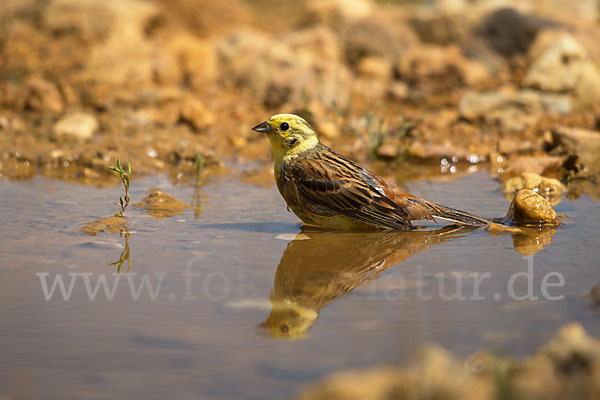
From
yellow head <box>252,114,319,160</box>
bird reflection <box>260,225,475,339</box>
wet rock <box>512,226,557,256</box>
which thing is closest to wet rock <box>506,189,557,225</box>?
wet rock <box>512,226,557,256</box>

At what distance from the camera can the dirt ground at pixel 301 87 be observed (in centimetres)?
830

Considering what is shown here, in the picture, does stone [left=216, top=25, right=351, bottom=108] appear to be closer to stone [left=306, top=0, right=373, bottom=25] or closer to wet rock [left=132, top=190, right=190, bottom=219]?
stone [left=306, top=0, right=373, bottom=25]

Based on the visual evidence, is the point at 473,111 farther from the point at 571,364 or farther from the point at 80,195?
the point at 571,364

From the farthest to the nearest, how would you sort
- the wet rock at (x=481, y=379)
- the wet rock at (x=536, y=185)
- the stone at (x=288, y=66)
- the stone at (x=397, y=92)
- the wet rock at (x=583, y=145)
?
the stone at (x=397, y=92)
the stone at (x=288, y=66)
the wet rock at (x=583, y=145)
the wet rock at (x=536, y=185)
the wet rock at (x=481, y=379)

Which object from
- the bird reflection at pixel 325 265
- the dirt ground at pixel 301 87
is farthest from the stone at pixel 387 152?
the bird reflection at pixel 325 265

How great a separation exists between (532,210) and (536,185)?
128 centimetres

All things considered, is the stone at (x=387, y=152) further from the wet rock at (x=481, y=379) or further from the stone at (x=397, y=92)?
the wet rock at (x=481, y=379)

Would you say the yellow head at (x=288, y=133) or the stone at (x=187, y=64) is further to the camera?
the stone at (x=187, y=64)

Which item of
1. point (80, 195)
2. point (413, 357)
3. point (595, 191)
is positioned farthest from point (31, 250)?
point (595, 191)

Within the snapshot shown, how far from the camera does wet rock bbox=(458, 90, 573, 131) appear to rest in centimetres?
941

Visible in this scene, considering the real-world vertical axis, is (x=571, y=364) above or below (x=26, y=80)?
below

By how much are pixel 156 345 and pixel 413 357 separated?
4.08 ft

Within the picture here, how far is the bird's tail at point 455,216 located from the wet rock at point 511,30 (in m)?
6.81

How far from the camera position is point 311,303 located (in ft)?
13.5
